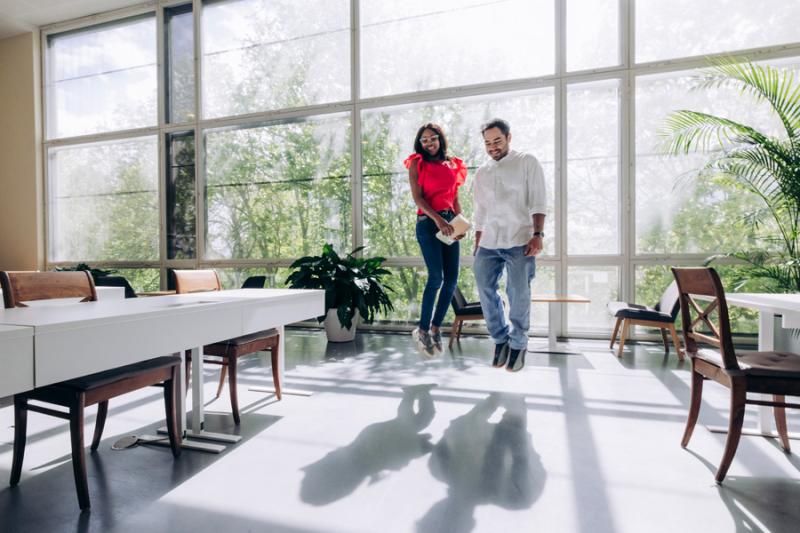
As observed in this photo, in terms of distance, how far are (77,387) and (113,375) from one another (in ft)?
0.44

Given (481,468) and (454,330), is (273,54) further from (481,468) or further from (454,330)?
(481,468)

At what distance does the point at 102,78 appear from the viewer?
25.0 ft

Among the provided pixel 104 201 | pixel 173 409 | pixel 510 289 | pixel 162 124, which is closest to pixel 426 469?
pixel 173 409

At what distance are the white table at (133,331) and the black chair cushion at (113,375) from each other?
0.18m

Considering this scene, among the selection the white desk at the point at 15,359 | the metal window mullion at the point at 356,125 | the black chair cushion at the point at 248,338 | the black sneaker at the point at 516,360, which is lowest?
the black sneaker at the point at 516,360

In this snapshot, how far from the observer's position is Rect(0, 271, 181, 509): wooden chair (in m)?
1.65

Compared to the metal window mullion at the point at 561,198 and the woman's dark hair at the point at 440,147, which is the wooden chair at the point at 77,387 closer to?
the woman's dark hair at the point at 440,147

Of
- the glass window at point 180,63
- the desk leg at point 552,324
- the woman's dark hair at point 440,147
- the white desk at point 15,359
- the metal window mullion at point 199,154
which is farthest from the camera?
the glass window at point 180,63

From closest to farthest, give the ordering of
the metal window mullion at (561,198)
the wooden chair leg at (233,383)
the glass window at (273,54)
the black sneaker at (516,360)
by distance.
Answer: the wooden chair leg at (233,383)
the black sneaker at (516,360)
the metal window mullion at (561,198)
the glass window at (273,54)

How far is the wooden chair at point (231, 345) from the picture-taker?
8.42 feet

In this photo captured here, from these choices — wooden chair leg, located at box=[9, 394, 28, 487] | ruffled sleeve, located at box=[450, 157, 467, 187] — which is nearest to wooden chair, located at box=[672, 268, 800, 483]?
ruffled sleeve, located at box=[450, 157, 467, 187]

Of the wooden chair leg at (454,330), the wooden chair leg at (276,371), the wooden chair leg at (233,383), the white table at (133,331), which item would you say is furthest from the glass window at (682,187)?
the wooden chair leg at (233,383)

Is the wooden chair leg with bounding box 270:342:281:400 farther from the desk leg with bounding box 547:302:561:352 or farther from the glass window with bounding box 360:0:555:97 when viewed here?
the glass window with bounding box 360:0:555:97

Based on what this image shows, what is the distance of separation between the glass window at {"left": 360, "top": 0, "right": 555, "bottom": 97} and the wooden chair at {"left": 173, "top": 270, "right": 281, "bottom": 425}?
3991mm
